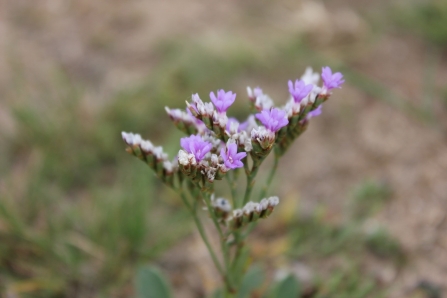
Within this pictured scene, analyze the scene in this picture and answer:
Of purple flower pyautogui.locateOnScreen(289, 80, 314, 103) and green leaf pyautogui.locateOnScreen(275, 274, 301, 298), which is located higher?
purple flower pyautogui.locateOnScreen(289, 80, 314, 103)

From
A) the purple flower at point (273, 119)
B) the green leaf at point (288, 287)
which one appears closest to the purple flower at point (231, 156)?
the purple flower at point (273, 119)

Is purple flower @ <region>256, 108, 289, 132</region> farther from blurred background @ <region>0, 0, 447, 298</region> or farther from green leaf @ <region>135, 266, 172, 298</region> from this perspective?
blurred background @ <region>0, 0, 447, 298</region>

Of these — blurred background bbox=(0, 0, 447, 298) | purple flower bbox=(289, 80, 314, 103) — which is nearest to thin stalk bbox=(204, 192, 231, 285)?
purple flower bbox=(289, 80, 314, 103)

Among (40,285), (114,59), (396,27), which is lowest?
(40,285)

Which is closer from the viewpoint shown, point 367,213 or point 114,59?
point 367,213

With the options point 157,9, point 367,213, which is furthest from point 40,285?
point 157,9

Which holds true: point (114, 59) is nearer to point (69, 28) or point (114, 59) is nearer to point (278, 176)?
point (69, 28)
